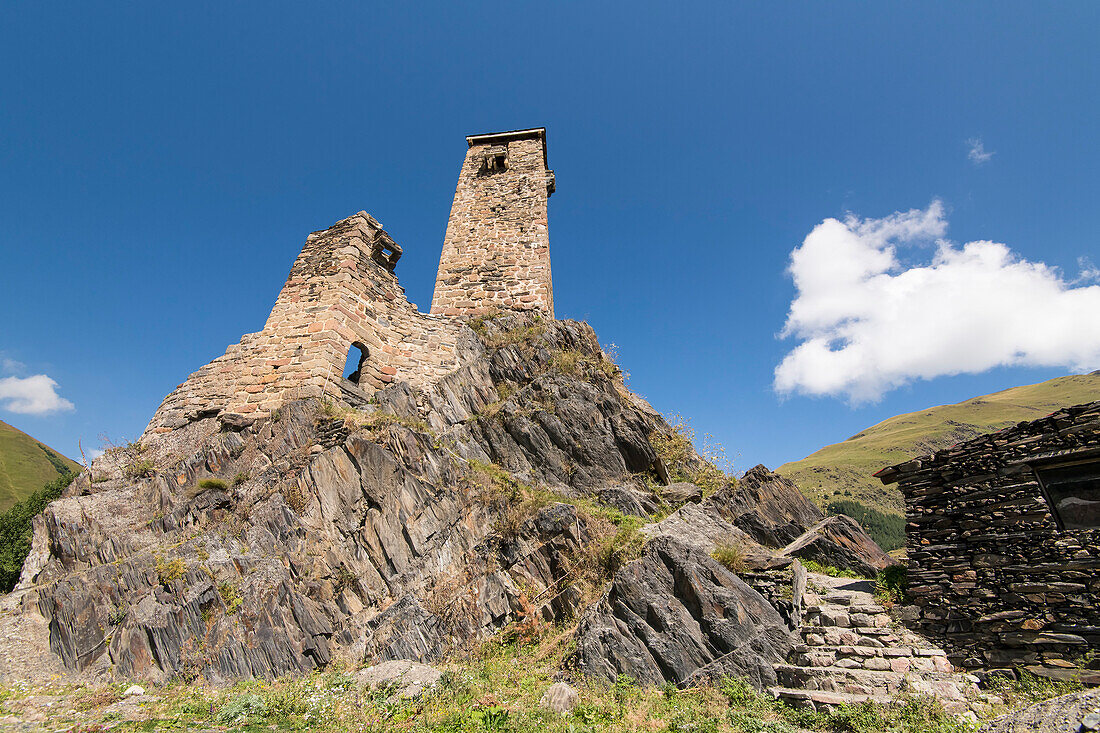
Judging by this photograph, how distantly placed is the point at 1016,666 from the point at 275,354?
16.5 metres

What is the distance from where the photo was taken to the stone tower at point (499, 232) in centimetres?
1759

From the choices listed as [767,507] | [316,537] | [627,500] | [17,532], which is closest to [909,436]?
[767,507]

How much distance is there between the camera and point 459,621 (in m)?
8.87

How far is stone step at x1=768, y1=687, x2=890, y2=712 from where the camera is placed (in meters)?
6.70

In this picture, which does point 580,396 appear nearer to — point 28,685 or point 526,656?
point 526,656

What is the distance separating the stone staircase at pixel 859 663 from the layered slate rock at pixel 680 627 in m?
0.41

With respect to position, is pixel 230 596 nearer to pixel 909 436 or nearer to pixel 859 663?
pixel 859 663

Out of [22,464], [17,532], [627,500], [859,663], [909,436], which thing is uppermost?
[22,464]

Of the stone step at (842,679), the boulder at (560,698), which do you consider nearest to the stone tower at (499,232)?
the boulder at (560,698)

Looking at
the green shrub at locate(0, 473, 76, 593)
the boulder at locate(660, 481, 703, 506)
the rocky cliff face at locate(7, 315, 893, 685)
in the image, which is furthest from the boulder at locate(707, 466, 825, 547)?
the green shrub at locate(0, 473, 76, 593)

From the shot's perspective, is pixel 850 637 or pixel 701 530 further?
pixel 701 530

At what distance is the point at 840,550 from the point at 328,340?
44.7ft

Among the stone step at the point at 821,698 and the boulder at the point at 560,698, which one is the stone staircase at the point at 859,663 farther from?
the boulder at the point at 560,698

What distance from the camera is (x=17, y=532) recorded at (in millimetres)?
23766
